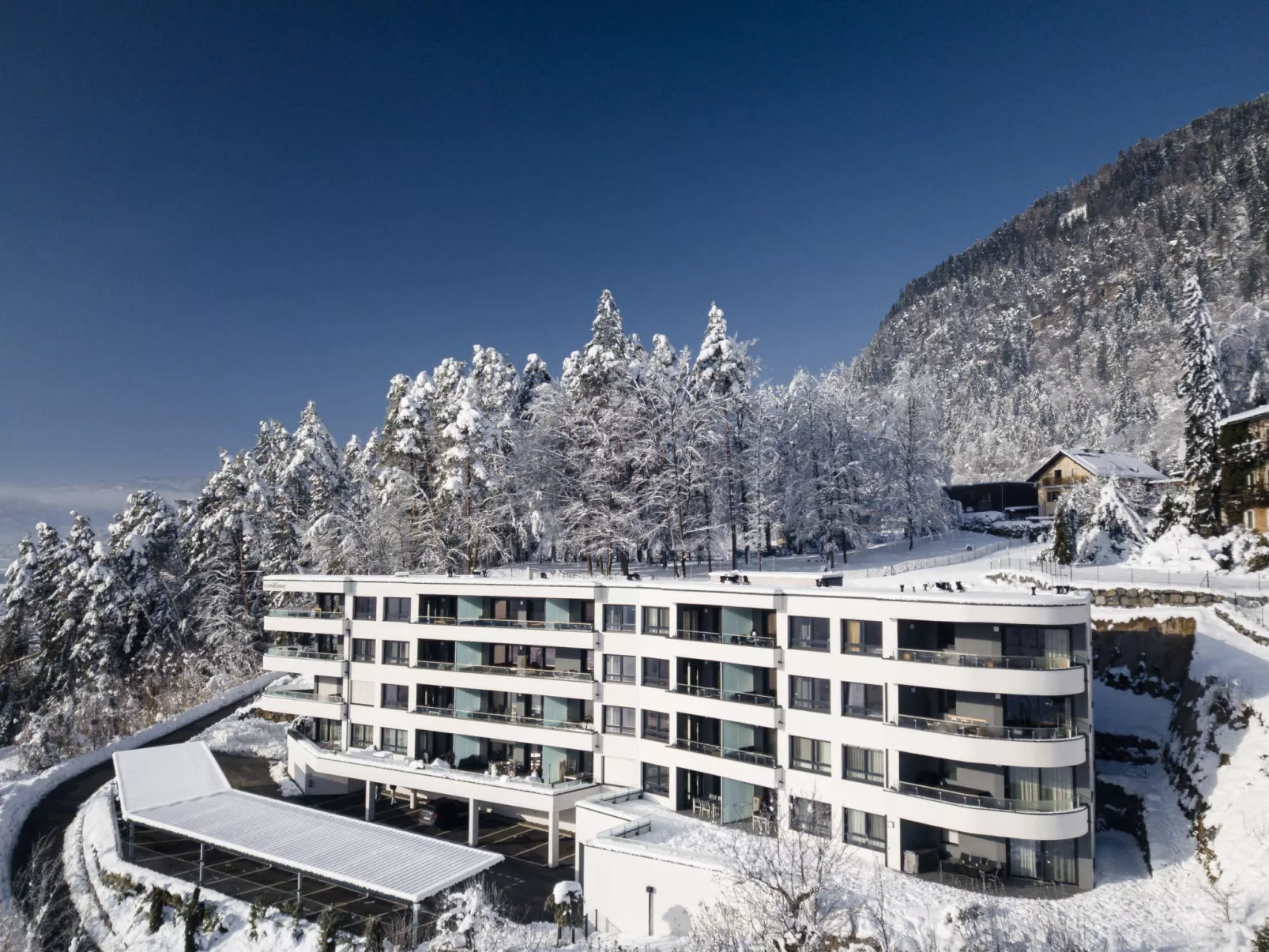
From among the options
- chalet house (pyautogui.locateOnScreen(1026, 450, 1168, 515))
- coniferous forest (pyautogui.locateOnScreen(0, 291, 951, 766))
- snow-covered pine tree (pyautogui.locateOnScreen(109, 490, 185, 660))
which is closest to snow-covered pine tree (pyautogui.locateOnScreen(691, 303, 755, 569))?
coniferous forest (pyautogui.locateOnScreen(0, 291, 951, 766))

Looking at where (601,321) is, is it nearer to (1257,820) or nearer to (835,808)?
(835,808)

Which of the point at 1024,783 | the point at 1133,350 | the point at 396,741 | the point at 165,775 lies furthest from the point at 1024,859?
the point at 1133,350

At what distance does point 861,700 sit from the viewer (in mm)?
27750

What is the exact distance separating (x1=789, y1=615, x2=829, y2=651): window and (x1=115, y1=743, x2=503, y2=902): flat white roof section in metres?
13.8

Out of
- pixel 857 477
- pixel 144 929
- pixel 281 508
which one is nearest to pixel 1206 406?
pixel 857 477

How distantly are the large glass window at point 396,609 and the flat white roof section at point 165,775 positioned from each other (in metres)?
10.9

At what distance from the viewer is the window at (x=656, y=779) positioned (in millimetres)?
33219

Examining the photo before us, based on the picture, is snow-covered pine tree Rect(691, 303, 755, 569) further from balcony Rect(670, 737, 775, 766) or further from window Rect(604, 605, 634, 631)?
balcony Rect(670, 737, 775, 766)

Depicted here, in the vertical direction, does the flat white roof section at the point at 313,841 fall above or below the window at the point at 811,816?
below

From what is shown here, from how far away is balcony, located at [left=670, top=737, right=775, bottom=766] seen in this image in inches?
1168

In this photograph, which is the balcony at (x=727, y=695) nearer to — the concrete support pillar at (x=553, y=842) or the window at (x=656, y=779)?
the window at (x=656, y=779)

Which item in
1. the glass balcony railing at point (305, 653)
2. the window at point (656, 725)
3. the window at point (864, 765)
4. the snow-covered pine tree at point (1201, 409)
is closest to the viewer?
the window at point (864, 765)

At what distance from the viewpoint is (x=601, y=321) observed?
187 ft

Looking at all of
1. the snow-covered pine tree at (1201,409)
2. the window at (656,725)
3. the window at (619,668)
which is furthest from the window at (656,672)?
the snow-covered pine tree at (1201,409)
